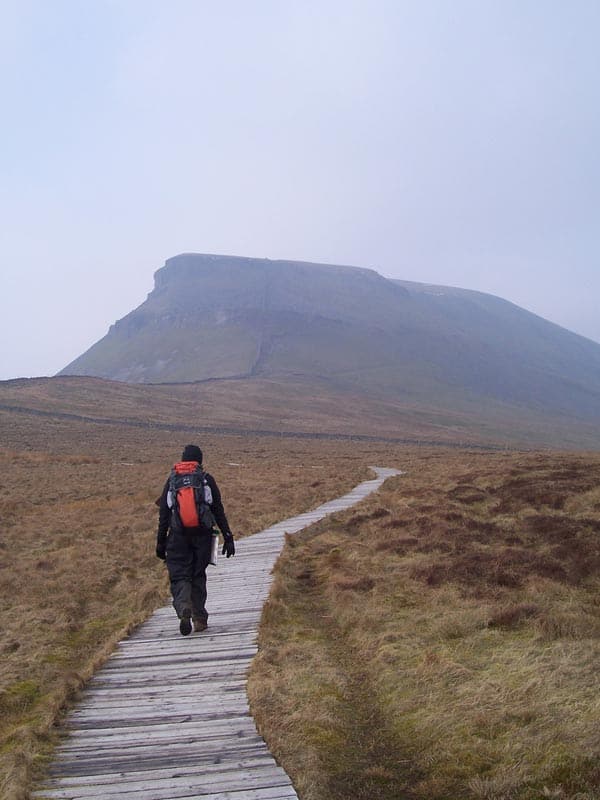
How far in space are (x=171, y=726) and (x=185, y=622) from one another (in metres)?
3.27

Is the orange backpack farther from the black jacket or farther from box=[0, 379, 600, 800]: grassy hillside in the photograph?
box=[0, 379, 600, 800]: grassy hillside

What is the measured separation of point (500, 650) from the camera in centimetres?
895

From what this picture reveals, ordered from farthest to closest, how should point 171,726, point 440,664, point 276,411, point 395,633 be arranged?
point 276,411 < point 395,633 < point 440,664 < point 171,726

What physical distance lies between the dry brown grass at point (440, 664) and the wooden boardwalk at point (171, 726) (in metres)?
0.30

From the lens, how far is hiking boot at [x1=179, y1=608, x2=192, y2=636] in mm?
10148

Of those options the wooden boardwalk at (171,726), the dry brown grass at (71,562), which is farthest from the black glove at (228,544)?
the dry brown grass at (71,562)

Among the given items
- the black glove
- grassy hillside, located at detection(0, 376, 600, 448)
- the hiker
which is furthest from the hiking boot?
grassy hillside, located at detection(0, 376, 600, 448)

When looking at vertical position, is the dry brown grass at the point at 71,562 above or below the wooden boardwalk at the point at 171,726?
below

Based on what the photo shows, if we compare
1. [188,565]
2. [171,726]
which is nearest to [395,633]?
[188,565]

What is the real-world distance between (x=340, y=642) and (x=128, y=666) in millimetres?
3081

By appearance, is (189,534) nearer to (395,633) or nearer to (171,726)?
(395,633)

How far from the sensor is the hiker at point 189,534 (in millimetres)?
10266

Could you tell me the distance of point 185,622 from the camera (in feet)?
33.3

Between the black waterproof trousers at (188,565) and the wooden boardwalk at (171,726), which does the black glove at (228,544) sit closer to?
the black waterproof trousers at (188,565)
